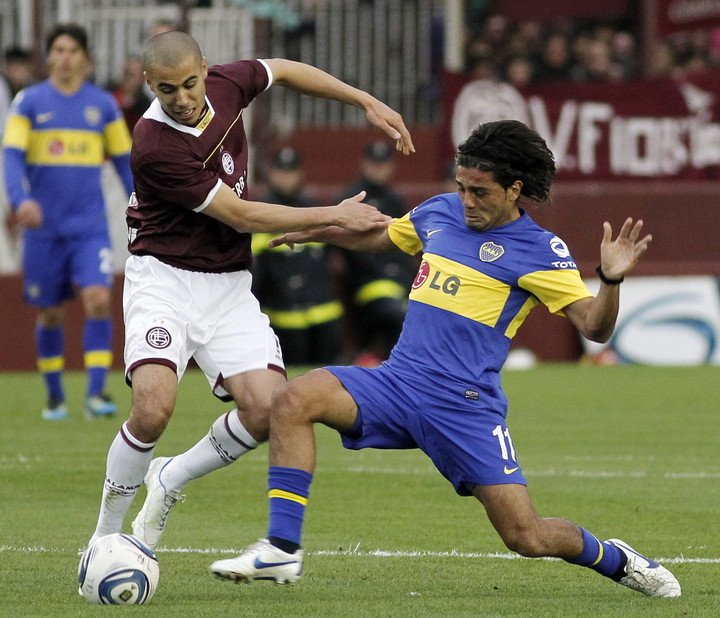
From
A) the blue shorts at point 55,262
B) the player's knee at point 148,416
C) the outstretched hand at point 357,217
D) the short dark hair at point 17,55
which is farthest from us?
the short dark hair at point 17,55

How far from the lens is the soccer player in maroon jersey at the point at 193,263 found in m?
6.68

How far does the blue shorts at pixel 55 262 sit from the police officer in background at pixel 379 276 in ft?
15.4

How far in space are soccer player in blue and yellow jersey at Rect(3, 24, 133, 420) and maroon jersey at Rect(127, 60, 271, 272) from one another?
448 cm

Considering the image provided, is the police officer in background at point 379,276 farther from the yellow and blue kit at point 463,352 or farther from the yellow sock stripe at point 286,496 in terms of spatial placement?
the yellow sock stripe at point 286,496

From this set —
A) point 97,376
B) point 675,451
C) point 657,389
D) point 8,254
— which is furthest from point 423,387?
point 8,254

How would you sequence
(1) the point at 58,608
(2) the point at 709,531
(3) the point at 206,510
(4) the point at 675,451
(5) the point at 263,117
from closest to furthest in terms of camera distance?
1. (1) the point at 58,608
2. (2) the point at 709,531
3. (3) the point at 206,510
4. (4) the point at 675,451
5. (5) the point at 263,117

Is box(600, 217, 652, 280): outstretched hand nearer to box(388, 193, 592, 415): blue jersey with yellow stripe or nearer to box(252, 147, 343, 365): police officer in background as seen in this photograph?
box(388, 193, 592, 415): blue jersey with yellow stripe

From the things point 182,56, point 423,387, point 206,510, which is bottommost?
point 206,510

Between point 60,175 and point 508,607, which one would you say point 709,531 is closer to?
point 508,607

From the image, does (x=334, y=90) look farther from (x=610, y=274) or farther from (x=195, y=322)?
(x=610, y=274)

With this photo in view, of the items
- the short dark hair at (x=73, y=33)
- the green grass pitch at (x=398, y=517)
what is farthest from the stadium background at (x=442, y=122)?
the short dark hair at (x=73, y=33)

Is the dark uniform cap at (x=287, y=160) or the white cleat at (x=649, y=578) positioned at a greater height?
the white cleat at (x=649, y=578)

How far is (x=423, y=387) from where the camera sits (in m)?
6.30

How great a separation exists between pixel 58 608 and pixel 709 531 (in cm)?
337
